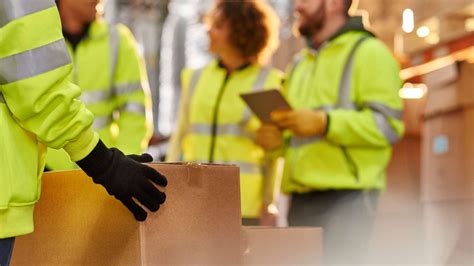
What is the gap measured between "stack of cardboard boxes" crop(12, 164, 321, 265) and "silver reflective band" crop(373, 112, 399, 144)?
1.15m

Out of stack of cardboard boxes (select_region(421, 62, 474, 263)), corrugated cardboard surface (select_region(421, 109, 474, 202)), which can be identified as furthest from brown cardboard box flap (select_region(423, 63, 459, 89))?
corrugated cardboard surface (select_region(421, 109, 474, 202))

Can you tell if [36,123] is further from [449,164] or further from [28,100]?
[449,164]

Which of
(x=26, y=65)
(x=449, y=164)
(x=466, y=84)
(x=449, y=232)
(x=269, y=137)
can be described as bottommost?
(x=449, y=232)

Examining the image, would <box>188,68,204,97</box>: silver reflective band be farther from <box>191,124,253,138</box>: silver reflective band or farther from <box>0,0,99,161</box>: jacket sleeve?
<box>0,0,99,161</box>: jacket sleeve

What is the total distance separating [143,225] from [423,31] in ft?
9.79

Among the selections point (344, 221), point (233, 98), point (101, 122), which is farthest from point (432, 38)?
point (101, 122)

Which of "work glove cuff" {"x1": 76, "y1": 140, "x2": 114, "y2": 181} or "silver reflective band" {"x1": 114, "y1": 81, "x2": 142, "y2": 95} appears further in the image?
"silver reflective band" {"x1": 114, "y1": 81, "x2": 142, "y2": 95}

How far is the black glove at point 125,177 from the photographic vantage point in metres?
1.69

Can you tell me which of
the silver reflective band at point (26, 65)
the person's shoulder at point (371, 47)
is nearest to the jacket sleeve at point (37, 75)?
the silver reflective band at point (26, 65)

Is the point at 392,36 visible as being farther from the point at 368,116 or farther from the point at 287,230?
the point at 287,230

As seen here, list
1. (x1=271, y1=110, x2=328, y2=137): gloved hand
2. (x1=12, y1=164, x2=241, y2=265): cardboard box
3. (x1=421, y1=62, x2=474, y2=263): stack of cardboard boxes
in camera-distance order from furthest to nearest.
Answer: (x1=421, y1=62, x2=474, y2=263): stack of cardboard boxes → (x1=271, y1=110, x2=328, y2=137): gloved hand → (x1=12, y1=164, x2=241, y2=265): cardboard box

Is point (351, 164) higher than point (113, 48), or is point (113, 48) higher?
point (113, 48)

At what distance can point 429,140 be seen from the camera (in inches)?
157

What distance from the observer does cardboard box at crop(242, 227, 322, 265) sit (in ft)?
7.11
